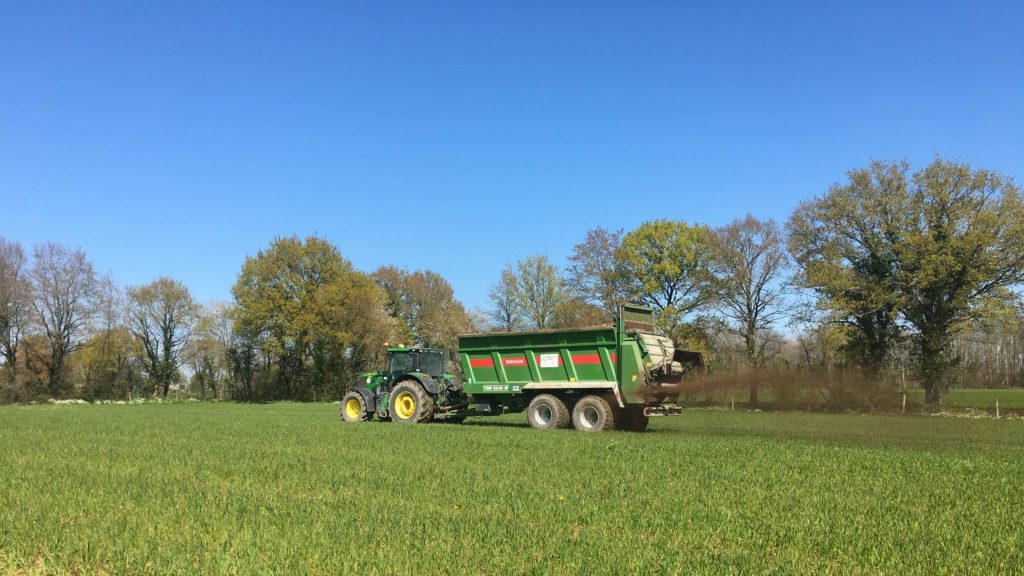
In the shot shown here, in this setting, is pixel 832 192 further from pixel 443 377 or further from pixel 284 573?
pixel 284 573

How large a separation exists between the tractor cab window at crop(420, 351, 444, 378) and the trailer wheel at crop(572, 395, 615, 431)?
523cm

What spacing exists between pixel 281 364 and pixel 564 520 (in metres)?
59.2

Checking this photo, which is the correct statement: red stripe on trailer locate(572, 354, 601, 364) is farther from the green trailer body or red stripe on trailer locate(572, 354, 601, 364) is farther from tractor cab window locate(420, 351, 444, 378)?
tractor cab window locate(420, 351, 444, 378)

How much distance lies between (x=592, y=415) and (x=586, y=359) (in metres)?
1.50

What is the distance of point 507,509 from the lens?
699cm

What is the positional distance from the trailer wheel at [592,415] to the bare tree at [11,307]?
2067 inches

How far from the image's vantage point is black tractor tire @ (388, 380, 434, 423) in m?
20.3

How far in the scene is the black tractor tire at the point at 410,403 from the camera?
20.3 metres

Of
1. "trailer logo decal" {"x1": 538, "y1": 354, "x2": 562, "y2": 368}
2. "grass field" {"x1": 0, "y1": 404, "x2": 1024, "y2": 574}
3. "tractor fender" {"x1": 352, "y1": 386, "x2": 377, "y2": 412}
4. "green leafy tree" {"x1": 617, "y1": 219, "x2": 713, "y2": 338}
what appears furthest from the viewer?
"green leafy tree" {"x1": 617, "y1": 219, "x2": 713, "y2": 338}

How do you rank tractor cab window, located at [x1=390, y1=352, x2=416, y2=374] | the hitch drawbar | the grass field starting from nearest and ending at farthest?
the grass field
the hitch drawbar
tractor cab window, located at [x1=390, y1=352, x2=416, y2=374]

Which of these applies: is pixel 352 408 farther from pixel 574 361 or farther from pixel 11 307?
pixel 11 307

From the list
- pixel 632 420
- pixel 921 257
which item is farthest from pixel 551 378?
pixel 921 257

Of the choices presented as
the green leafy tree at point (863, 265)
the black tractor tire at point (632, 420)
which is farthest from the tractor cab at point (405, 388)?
the green leafy tree at point (863, 265)

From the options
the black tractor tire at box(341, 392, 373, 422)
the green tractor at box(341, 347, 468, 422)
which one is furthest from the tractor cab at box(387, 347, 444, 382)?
the black tractor tire at box(341, 392, 373, 422)
